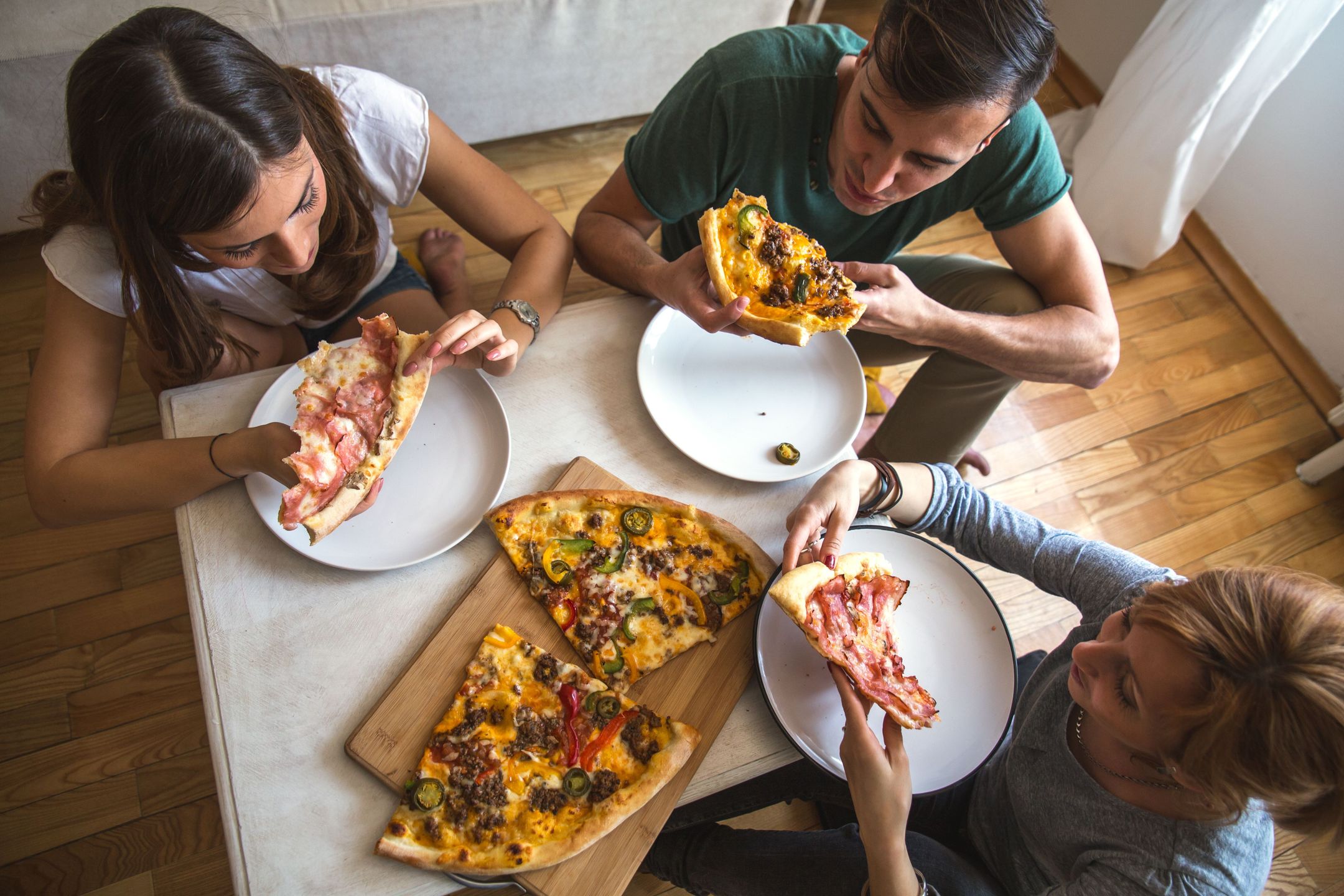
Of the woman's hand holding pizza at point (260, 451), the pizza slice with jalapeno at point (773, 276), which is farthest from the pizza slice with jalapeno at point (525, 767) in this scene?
the pizza slice with jalapeno at point (773, 276)

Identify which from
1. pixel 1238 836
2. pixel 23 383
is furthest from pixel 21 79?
pixel 1238 836

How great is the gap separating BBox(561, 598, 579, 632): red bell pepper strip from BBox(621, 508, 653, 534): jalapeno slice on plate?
0.24 metres

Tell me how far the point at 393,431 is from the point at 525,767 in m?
0.87

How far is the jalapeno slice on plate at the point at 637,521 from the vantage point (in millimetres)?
2014

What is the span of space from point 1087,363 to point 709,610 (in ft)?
5.18

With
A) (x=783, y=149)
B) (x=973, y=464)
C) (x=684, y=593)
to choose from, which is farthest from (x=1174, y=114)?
(x=684, y=593)

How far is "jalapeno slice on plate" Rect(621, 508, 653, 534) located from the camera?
2014 mm

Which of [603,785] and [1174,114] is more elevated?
[1174,114]

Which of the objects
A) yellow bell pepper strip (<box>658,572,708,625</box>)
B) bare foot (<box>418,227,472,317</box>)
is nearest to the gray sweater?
yellow bell pepper strip (<box>658,572,708,625</box>)

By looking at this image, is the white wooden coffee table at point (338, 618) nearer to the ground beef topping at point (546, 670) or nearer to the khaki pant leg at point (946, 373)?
the ground beef topping at point (546, 670)

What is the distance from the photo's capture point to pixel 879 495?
6.91ft

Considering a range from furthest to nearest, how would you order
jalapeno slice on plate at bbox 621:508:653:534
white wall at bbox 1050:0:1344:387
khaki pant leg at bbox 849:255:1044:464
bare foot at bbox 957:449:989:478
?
white wall at bbox 1050:0:1344:387 → bare foot at bbox 957:449:989:478 → khaki pant leg at bbox 849:255:1044:464 → jalapeno slice on plate at bbox 621:508:653:534

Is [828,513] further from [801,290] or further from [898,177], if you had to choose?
[898,177]

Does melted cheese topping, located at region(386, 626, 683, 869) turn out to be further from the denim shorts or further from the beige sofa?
the beige sofa
